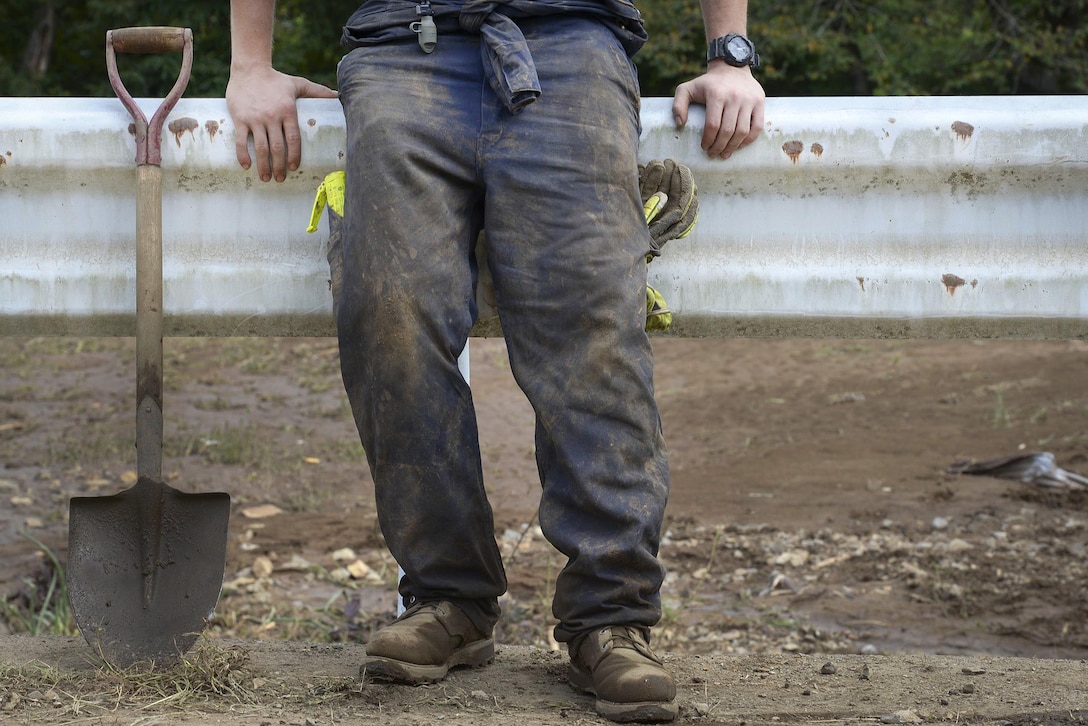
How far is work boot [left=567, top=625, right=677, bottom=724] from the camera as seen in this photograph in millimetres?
1988

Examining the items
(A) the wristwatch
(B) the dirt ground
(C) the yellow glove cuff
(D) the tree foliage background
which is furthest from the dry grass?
(D) the tree foliage background

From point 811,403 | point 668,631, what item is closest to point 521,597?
point 668,631

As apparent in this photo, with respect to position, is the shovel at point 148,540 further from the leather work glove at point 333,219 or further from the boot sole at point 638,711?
the boot sole at point 638,711

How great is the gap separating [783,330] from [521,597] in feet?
5.07

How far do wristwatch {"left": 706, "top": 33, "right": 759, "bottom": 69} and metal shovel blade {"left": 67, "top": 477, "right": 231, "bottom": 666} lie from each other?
134cm

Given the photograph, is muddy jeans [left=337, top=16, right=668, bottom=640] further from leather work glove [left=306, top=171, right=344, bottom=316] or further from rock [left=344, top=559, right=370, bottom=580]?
rock [left=344, top=559, right=370, bottom=580]

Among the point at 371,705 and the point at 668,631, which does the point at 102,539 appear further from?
the point at 668,631

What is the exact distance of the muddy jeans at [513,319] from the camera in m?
2.07

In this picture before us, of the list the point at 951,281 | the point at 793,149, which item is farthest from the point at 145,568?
the point at 951,281

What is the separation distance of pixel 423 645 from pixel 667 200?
97 centimetres

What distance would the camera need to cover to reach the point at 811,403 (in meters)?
6.13

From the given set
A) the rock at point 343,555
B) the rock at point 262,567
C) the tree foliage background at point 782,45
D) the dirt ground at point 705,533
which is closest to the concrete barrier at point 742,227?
the dirt ground at point 705,533

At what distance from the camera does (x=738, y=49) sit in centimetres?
244

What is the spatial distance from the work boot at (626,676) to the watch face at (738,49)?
3.87 feet
